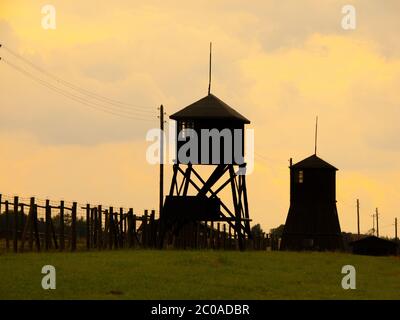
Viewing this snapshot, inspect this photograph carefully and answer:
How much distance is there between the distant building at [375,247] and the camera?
93.5 m

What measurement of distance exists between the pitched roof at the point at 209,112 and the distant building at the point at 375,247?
1503 inches

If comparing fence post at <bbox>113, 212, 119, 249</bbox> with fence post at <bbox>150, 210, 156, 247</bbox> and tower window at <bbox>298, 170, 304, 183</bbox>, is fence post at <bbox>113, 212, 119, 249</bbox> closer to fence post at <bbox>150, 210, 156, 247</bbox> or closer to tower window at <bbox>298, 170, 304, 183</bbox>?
fence post at <bbox>150, 210, 156, 247</bbox>

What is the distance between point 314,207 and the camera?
78938 mm

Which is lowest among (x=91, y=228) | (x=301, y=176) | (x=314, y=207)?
(x=91, y=228)

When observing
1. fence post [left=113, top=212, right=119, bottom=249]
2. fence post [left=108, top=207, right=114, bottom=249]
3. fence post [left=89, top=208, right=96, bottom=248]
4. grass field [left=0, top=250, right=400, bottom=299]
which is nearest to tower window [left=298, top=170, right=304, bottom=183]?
fence post [left=113, top=212, right=119, bottom=249]

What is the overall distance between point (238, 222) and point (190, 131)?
241 inches

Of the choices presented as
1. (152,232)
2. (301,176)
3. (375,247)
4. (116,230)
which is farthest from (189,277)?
(375,247)

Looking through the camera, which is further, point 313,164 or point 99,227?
point 313,164

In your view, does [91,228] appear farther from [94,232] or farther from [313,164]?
[313,164]

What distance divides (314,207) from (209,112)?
23.2 m

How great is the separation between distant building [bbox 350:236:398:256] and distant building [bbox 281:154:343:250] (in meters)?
14.5

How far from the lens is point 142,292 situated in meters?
31.6

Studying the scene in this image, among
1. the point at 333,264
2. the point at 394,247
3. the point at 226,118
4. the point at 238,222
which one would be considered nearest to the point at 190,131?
the point at 226,118
